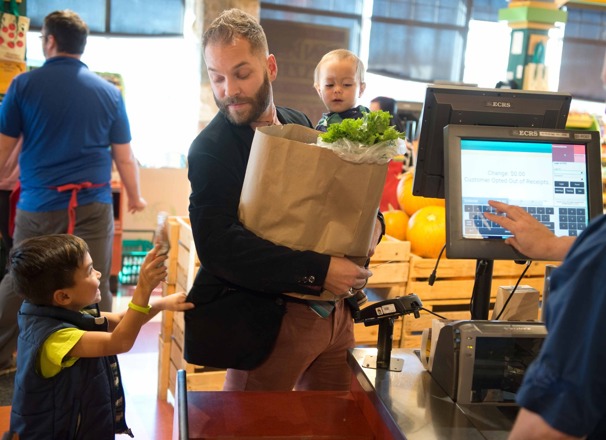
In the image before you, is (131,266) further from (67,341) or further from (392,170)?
(67,341)

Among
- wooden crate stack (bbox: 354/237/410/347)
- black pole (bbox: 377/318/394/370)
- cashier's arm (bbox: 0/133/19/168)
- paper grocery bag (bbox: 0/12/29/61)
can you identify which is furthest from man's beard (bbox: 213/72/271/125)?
paper grocery bag (bbox: 0/12/29/61)

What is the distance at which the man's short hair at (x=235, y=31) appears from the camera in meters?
2.09

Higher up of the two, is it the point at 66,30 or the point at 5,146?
the point at 66,30

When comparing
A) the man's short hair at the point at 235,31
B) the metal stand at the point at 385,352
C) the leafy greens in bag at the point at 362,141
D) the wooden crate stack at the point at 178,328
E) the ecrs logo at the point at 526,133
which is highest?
the man's short hair at the point at 235,31

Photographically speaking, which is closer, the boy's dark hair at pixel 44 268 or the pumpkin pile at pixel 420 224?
the boy's dark hair at pixel 44 268

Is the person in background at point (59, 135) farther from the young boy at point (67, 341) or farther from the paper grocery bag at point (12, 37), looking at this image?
the paper grocery bag at point (12, 37)

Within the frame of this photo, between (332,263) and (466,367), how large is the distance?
416mm

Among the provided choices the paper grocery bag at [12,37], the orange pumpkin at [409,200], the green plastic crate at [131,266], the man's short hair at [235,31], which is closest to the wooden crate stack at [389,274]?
the orange pumpkin at [409,200]

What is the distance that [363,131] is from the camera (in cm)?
183

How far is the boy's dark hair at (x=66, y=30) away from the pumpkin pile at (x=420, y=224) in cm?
187

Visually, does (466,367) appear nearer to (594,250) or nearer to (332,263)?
(332,263)

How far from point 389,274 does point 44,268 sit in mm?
1961

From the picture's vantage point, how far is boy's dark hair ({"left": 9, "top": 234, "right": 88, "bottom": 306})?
84.9 inches

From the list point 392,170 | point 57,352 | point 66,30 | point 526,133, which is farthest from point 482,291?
point 392,170
